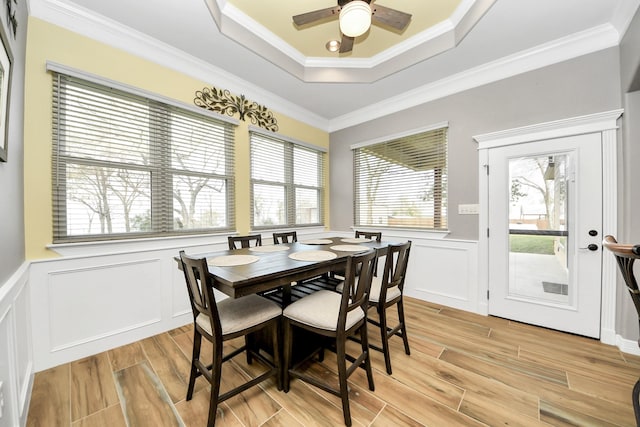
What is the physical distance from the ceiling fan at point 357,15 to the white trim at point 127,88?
4.60ft

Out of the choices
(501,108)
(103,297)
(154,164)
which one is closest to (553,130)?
(501,108)

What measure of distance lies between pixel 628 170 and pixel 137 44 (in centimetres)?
448

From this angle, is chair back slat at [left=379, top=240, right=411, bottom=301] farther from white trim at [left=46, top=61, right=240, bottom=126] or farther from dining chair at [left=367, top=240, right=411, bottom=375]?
white trim at [left=46, top=61, right=240, bottom=126]

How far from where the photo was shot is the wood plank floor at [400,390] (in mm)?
1381

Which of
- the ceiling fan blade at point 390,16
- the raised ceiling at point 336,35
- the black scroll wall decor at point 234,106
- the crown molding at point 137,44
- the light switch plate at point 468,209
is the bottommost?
the light switch plate at point 468,209

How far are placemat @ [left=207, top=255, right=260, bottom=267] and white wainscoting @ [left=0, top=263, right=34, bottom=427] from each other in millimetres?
920

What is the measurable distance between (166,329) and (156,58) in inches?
106

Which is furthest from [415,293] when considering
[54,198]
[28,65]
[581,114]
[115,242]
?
[28,65]

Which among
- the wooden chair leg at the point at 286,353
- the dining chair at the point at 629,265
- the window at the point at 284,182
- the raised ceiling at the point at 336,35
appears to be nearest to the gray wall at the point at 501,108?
the raised ceiling at the point at 336,35

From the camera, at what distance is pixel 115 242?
2.10 m

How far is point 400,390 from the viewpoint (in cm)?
159

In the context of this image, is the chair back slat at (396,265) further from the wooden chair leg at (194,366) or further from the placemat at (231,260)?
the wooden chair leg at (194,366)

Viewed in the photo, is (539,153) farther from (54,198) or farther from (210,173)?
(54,198)

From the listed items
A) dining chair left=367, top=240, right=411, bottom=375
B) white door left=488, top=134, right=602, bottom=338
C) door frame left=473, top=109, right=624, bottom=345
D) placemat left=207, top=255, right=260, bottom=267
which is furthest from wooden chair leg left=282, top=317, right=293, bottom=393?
door frame left=473, top=109, right=624, bottom=345
